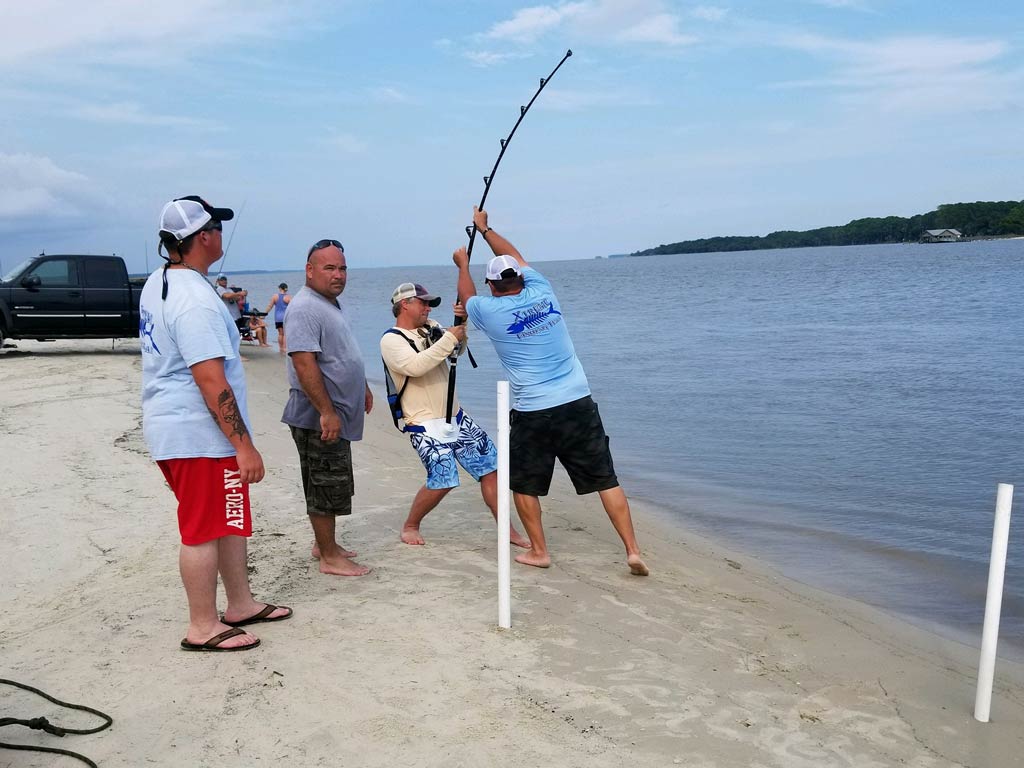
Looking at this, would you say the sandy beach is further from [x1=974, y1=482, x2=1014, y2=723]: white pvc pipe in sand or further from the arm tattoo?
the arm tattoo

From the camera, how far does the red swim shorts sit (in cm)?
380

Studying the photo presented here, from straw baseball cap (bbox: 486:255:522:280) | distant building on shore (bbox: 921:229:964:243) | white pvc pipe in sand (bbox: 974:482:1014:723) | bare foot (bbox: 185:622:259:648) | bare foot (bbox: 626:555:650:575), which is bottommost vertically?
bare foot (bbox: 626:555:650:575)

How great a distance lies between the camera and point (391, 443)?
10320mm

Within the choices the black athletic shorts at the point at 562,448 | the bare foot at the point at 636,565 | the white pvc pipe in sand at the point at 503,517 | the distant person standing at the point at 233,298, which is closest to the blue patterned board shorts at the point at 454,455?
the black athletic shorts at the point at 562,448

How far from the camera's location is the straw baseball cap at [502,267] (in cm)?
518

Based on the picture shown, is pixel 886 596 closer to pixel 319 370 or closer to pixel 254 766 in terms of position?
pixel 319 370

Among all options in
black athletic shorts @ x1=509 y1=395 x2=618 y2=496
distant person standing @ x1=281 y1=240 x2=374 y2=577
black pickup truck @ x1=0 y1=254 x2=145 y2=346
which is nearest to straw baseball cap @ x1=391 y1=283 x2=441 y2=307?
distant person standing @ x1=281 y1=240 x2=374 y2=577

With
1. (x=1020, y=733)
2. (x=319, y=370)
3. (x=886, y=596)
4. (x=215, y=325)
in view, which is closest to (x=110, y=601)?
(x=319, y=370)

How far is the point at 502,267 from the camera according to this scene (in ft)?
17.0

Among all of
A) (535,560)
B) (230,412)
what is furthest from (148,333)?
(535,560)

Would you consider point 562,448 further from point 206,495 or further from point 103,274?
point 103,274

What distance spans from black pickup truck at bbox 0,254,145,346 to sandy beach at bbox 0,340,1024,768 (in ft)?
36.9

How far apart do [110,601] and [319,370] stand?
160 cm

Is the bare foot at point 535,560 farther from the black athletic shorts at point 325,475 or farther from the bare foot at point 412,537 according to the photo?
the black athletic shorts at point 325,475
